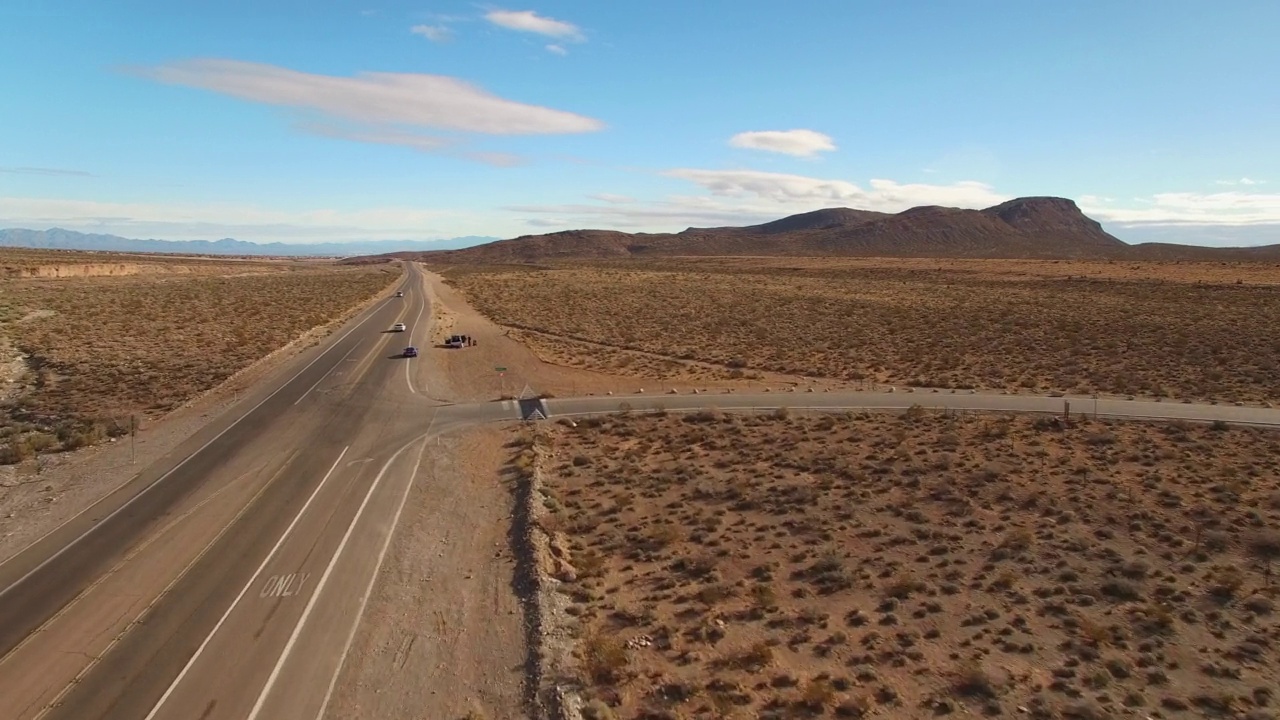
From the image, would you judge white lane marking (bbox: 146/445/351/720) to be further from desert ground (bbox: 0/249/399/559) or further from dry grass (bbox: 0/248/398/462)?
dry grass (bbox: 0/248/398/462)

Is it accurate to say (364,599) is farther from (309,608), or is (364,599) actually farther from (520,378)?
(520,378)

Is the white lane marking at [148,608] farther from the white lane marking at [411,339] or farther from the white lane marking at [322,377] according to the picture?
the white lane marking at [411,339]

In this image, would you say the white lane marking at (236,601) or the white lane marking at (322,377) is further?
the white lane marking at (322,377)

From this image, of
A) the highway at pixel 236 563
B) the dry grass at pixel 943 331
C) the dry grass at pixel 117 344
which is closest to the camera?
the highway at pixel 236 563

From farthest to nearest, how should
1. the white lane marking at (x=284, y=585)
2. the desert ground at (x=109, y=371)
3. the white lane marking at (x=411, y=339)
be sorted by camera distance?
the white lane marking at (x=411, y=339), the desert ground at (x=109, y=371), the white lane marking at (x=284, y=585)

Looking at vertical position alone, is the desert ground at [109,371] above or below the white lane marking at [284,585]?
above

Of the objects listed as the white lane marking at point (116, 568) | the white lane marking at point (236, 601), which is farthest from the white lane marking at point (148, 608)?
the white lane marking at point (236, 601)

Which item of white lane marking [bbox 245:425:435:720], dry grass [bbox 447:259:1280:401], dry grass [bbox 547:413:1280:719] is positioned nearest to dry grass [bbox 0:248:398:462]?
white lane marking [bbox 245:425:435:720]
